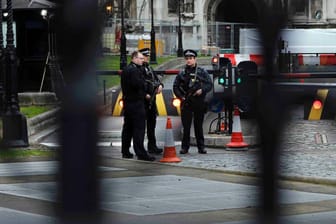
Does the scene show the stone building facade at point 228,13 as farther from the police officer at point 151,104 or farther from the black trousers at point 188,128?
the black trousers at point 188,128

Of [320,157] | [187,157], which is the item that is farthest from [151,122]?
[320,157]

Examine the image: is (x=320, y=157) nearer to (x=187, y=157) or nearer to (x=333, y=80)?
(x=187, y=157)

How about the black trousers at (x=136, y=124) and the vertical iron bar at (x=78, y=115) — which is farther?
the black trousers at (x=136, y=124)

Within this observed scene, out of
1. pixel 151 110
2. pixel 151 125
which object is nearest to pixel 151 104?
pixel 151 110

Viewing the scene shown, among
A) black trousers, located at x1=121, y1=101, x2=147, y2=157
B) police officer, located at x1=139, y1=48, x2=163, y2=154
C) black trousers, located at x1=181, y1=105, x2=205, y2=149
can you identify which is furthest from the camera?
black trousers, located at x1=181, y1=105, x2=205, y2=149

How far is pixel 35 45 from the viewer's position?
1.36m

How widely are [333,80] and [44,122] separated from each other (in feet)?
1.66

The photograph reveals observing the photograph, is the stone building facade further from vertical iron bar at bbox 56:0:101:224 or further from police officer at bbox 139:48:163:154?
police officer at bbox 139:48:163:154

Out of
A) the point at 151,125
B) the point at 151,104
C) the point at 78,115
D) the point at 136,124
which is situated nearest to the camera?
the point at 78,115

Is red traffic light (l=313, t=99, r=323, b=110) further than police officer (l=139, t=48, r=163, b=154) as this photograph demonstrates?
No

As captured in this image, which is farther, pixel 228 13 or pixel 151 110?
pixel 151 110

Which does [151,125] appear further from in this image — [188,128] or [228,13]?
[228,13]

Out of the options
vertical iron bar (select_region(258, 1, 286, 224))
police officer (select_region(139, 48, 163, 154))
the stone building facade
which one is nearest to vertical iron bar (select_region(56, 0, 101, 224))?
the stone building facade

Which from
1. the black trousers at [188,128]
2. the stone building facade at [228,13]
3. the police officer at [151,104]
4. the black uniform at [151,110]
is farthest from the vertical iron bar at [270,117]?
the black trousers at [188,128]
